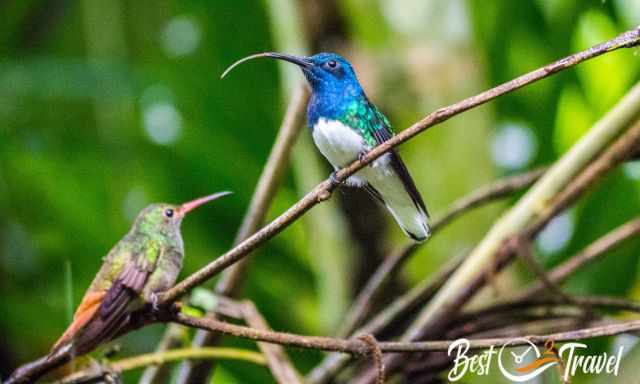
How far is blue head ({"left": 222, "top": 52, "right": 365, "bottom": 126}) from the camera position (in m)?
1.19

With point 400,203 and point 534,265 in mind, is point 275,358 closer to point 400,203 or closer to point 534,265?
point 400,203

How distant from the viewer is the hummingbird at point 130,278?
1005mm

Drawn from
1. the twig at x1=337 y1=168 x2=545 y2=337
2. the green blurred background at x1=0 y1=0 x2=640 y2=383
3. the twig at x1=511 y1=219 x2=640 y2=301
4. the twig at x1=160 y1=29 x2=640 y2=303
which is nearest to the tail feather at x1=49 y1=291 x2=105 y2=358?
the twig at x1=160 y1=29 x2=640 y2=303

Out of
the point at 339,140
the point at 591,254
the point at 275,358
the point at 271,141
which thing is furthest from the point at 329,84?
the point at 271,141

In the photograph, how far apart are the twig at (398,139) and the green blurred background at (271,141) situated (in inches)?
47.5

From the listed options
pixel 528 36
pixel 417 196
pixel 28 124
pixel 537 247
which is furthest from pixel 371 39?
pixel 417 196

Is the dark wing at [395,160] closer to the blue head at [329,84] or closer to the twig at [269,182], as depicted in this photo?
the blue head at [329,84]

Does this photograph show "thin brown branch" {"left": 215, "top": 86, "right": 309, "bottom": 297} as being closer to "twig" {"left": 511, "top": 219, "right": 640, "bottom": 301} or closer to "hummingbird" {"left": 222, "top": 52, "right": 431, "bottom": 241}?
"hummingbird" {"left": 222, "top": 52, "right": 431, "bottom": 241}

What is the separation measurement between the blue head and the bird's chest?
2cm

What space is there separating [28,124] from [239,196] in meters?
0.78

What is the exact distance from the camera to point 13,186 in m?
2.63

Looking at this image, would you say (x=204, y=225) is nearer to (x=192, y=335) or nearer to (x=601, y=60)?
(x=192, y=335)

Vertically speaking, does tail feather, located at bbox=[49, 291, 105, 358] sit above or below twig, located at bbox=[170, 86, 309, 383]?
below

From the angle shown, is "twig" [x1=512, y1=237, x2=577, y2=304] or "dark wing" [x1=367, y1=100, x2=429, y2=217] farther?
"twig" [x1=512, y1=237, x2=577, y2=304]
